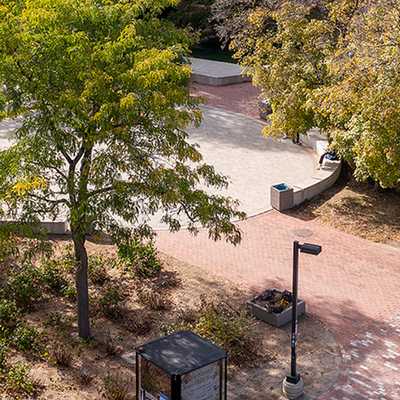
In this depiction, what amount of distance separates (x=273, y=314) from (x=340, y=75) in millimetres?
8379

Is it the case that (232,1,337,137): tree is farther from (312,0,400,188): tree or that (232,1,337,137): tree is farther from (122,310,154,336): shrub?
(122,310,154,336): shrub

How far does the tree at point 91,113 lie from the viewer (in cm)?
1245

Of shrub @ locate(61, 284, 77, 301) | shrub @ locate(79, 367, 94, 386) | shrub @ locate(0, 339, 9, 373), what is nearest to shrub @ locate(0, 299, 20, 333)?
shrub @ locate(0, 339, 9, 373)

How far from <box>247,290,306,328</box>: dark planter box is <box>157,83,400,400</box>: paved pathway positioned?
0.60 m

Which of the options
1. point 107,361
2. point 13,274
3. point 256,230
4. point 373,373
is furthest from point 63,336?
point 256,230

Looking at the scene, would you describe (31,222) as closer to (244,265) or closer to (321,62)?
(244,265)

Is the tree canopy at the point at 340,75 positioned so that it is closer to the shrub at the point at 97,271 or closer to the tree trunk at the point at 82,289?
the shrub at the point at 97,271

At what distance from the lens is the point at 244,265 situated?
19234mm

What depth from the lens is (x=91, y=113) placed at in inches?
514

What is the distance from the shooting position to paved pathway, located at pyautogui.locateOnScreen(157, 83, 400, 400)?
14.6 m

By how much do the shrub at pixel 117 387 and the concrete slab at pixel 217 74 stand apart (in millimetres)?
26965

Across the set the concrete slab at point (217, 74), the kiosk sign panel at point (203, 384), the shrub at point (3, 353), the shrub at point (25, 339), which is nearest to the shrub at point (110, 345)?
the shrub at point (25, 339)

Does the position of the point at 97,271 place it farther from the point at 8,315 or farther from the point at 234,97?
the point at 234,97

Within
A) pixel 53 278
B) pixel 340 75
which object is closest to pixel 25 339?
pixel 53 278
